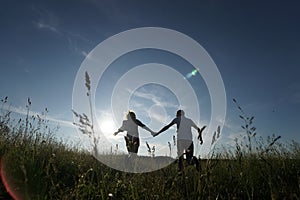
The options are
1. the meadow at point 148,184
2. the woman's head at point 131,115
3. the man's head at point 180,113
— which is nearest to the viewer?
the meadow at point 148,184

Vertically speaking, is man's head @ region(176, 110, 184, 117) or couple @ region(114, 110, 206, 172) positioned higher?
man's head @ region(176, 110, 184, 117)

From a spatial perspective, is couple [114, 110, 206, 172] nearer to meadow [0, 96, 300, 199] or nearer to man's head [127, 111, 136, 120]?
man's head [127, 111, 136, 120]

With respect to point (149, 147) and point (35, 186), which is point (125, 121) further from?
point (35, 186)

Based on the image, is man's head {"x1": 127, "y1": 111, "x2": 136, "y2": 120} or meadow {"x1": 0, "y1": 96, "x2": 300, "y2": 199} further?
man's head {"x1": 127, "y1": 111, "x2": 136, "y2": 120}

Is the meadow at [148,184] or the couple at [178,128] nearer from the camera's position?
the meadow at [148,184]

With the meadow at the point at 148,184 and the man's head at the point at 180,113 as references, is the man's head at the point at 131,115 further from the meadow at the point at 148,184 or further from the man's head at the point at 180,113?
the meadow at the point at 148,184

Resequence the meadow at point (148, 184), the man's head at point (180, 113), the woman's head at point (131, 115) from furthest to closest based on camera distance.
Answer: the woman's head at point (131, 115) → the man's head at point (180, 113) → the meadow at point (148, 184)

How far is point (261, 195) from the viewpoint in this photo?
3412mm

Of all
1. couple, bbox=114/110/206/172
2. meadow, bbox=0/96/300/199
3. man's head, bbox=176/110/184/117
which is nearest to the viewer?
meadow, bbox=0/96/300/199

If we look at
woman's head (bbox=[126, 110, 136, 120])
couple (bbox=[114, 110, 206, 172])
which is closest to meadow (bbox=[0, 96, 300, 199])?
couple (bbox=[114, 110, 206, 172])

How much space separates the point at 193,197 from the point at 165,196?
10.7 inches

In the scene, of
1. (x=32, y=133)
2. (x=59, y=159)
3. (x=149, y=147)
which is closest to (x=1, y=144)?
(x=32, y=133)

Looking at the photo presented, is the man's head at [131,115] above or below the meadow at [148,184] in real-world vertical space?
above

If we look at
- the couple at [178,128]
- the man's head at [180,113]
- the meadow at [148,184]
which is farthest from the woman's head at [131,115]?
the meadow at [148,184]
